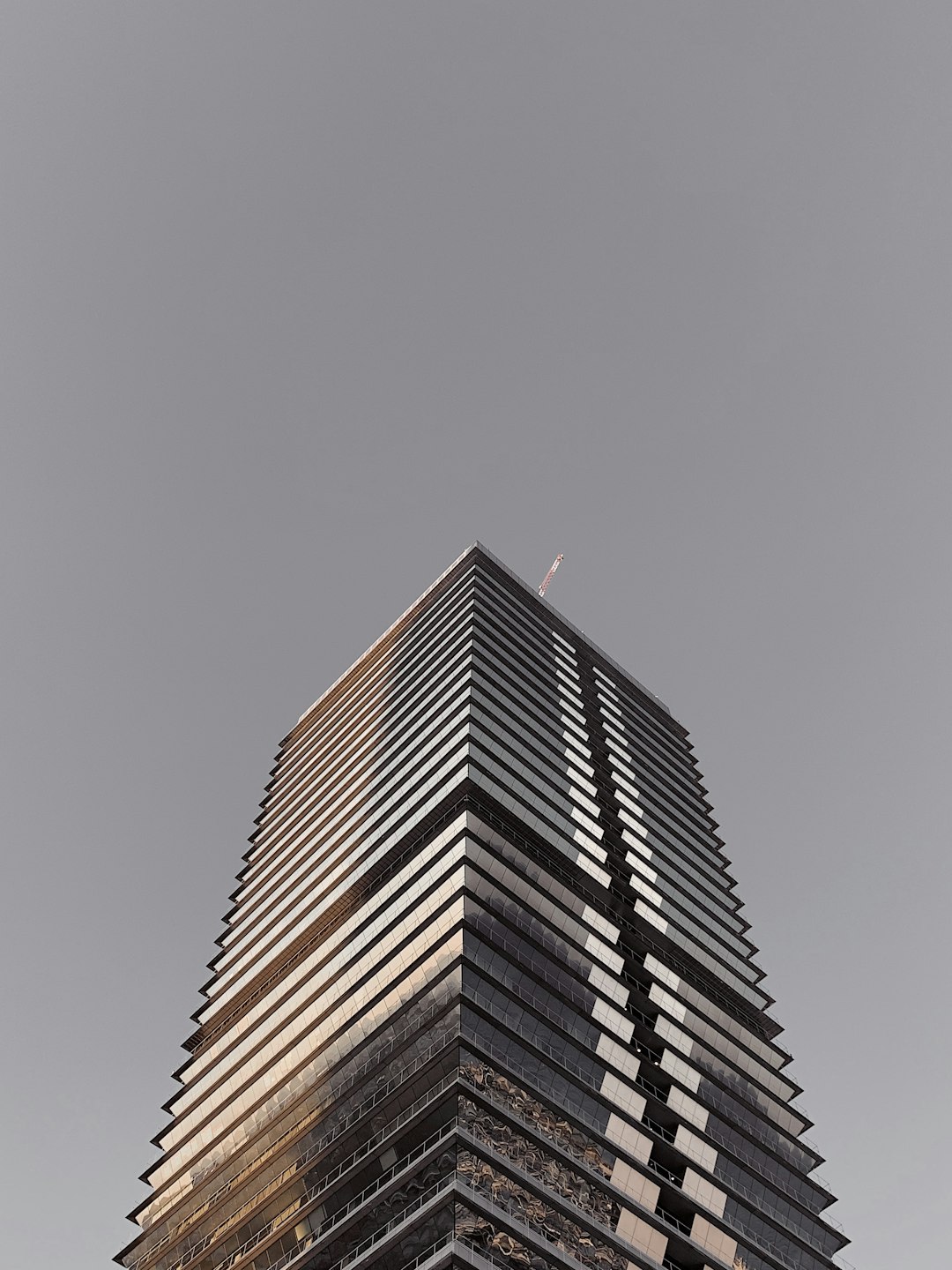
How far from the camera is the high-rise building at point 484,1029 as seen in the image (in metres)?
58.0

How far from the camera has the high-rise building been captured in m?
58.0

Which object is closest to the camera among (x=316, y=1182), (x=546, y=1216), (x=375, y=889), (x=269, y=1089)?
(x=546, y=1216)

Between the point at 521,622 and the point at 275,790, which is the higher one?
the point at 521,622

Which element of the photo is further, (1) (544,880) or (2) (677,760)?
(2) (677,760)

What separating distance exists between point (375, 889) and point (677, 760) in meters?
47.5

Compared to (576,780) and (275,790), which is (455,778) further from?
(275,790)

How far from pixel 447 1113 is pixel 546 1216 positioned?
5.91 metres

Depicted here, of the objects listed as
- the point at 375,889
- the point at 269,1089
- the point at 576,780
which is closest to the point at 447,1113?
the point at 269,1089

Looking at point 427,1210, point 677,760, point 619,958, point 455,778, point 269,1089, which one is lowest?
point 427,1210

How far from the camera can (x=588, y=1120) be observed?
63594mm

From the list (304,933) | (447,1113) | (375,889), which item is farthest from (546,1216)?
(304,933)

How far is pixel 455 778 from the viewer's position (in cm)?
8162

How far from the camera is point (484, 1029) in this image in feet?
202

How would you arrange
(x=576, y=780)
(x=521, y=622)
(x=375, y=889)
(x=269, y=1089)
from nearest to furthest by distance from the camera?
1. (x=269, y=1089)
2. (x=375, y=889)
3. (x=576, y=780)
4. (x=521, y=622)
